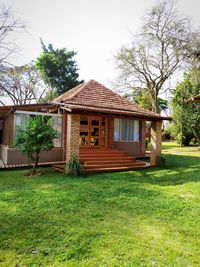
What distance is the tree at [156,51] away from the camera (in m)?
23.4

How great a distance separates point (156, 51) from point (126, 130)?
1382cm

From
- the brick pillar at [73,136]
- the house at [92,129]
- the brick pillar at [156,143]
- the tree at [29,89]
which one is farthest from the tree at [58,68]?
the brick pillar at [73,136]

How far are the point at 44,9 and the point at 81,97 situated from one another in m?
4.72

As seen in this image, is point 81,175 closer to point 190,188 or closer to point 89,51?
point 190,188

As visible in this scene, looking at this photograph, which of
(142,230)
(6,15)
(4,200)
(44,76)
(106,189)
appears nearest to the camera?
(142,230)

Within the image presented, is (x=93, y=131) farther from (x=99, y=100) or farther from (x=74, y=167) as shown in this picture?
(x=74, y=167)

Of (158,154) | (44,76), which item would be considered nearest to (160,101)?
(44,76)

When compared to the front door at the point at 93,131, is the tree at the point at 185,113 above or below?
above

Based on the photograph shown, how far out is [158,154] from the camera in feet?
41.6

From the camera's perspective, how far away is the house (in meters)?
10.6

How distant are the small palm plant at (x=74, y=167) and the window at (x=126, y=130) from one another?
5452 millimetres

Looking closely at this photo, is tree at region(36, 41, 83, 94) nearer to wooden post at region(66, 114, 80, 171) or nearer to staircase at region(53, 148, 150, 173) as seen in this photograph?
staircase at region(53, 148, 150, 173)

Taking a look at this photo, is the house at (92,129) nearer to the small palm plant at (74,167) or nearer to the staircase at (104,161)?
the staircase at (104,161)

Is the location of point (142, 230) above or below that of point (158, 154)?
below
